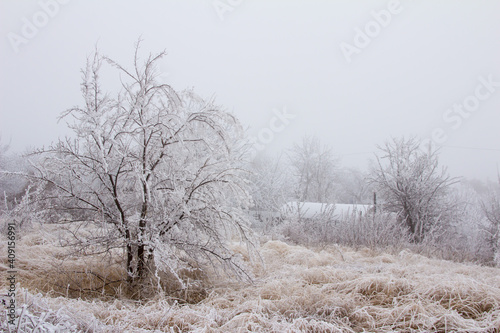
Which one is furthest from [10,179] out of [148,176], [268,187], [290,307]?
[290,307]

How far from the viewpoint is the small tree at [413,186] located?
11.3 m

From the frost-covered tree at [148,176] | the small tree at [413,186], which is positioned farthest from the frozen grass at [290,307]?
the small tree at [413,186]

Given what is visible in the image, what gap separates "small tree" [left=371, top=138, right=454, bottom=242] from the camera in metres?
11.3

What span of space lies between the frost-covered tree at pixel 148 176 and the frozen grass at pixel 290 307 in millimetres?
538

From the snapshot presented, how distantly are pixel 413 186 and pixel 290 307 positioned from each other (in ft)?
32.8

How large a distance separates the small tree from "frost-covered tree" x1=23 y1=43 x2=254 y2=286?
8945 mm

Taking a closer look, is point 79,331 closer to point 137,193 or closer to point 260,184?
point 137,193

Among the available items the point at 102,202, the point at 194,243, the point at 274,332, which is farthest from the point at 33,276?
the point at 274,332

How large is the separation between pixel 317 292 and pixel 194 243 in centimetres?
148

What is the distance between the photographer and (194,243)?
397 cm

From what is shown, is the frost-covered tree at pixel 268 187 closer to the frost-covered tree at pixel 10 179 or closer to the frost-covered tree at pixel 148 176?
the frost-covered tree at pixel 10 179

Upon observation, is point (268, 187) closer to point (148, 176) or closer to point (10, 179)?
point (10, 179)

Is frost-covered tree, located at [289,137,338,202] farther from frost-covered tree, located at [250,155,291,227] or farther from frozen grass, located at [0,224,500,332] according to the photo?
frozen grass, located at [0,224,500,332]

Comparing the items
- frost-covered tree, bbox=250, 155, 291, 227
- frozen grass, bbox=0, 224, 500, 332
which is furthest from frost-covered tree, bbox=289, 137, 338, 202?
frozen grass, bbox=0, 224, 500, 332
